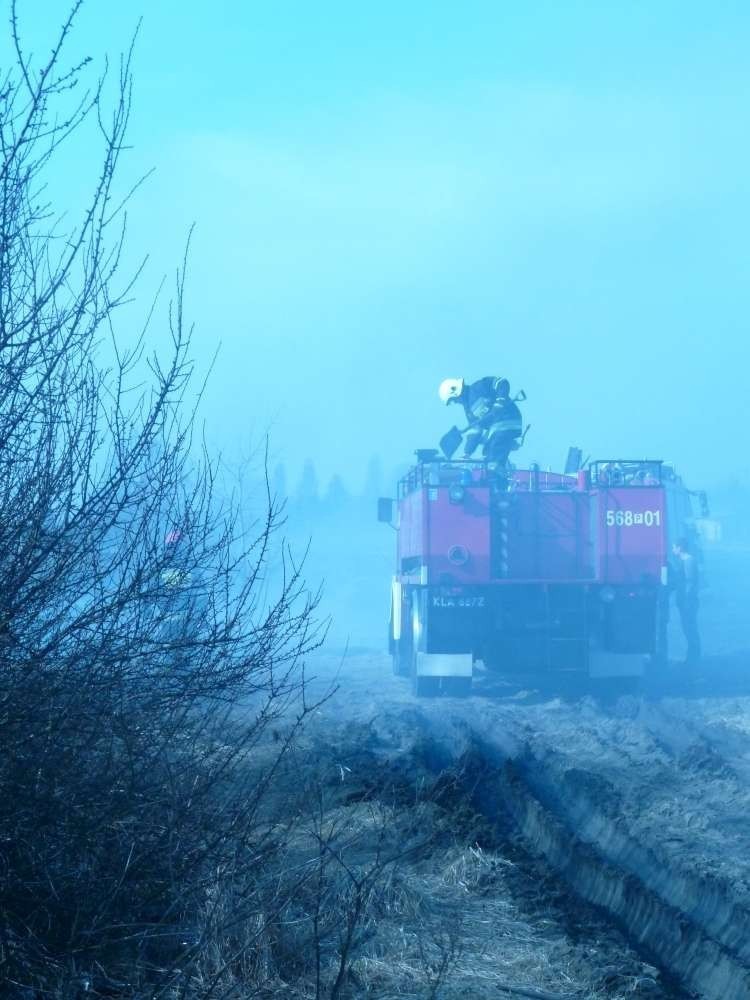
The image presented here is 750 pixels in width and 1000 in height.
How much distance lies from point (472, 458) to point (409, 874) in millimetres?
13485

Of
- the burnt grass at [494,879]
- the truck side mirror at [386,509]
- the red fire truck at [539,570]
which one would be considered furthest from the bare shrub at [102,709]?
the truck side mirror at [386,509]

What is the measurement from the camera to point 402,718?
661 inches

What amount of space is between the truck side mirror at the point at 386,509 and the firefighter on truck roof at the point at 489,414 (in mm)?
2712

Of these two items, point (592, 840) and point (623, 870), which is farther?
point (592, 840)

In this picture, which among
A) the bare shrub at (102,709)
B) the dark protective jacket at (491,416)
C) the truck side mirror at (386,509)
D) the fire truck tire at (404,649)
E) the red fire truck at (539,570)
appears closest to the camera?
the bare shrub at (102,709)

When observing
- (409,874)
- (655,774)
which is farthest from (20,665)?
(655,774)

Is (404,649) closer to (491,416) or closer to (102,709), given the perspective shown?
(491,416)

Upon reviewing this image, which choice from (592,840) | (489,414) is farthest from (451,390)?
(592,840)

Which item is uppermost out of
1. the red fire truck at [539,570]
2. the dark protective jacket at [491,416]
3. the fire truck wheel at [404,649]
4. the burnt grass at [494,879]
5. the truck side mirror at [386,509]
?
the dark protective jacket at [491,416]

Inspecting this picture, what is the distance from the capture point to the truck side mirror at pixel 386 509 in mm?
22875

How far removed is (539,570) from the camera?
1888 cm

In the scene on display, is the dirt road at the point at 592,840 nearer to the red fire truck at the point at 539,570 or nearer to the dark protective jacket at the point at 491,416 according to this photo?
the red fire truck at the point at 539,570

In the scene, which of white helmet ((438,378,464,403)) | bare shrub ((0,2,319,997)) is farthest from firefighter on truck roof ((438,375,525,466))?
bare shrub ((0,2,319,997))

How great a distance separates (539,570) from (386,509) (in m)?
4.81
